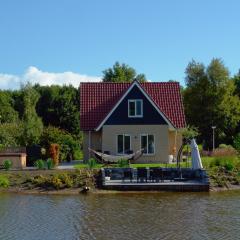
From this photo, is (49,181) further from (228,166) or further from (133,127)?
(133,127)

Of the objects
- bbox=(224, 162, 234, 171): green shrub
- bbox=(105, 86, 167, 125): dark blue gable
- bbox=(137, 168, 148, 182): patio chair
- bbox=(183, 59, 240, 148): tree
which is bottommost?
bbox=(137, 168, 148, 182): patio chair

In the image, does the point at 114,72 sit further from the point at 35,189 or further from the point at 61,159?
the point at 35,189

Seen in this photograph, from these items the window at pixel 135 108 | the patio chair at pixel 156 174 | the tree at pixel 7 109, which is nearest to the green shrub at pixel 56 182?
the patio chair at pixel 156 174

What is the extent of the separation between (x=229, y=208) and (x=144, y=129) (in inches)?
671

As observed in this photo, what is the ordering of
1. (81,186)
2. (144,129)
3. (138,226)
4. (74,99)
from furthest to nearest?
(74,99), (144,129), (81,186), (138,226)

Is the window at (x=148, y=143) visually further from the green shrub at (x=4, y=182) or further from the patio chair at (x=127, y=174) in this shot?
the green shrub at (x=4, y=182)

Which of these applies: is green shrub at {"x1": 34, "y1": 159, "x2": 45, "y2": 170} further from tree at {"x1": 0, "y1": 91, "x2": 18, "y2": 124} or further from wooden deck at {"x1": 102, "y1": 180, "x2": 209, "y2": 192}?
tree at {"x1": 0, "y1": 91, "x2": 18, "y2": 124}

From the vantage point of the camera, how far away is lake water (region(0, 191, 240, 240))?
1873 cm

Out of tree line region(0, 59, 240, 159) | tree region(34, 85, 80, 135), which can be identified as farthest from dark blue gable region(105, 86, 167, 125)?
tree region(34, 85, 80, 135)

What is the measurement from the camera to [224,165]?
34.8 meters

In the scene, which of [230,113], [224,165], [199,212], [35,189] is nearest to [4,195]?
[35,189]

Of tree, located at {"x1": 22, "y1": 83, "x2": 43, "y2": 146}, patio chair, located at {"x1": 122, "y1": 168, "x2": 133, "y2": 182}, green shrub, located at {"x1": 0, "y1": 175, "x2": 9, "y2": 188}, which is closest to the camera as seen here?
green shrub, located at {"x1": 0, "y1": 175, "x2": 9, "y2": 188}

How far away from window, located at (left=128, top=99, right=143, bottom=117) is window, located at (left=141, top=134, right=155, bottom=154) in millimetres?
1602

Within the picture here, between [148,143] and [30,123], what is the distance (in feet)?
39.9
